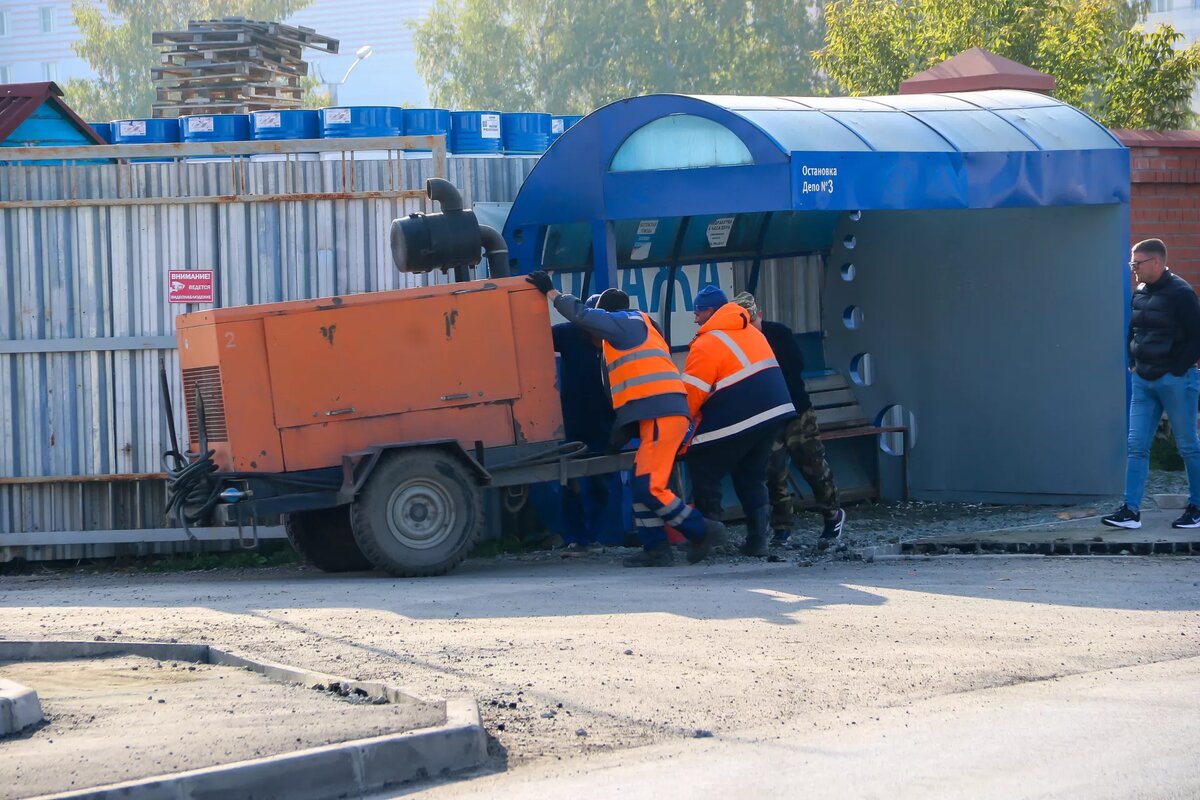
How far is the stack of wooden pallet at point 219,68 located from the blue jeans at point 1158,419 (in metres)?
12.9

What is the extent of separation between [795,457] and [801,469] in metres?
A: 0.11

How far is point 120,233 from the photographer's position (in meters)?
Answer: 11.7

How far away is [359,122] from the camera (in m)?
15.0

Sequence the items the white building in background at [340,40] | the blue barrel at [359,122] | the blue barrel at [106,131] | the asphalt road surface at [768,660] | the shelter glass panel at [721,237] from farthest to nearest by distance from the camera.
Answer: the white building in background at [340,40] < the blue barrel at [106,131] < the blue barrel at [359,122] < the shelter glass panel at [721,237] < the asphalt road surface at [768,660]

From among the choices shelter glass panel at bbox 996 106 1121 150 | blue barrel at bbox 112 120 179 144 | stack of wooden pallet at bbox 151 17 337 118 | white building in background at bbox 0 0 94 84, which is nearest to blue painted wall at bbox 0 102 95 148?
blue barrel at bbox 112 120 179 144

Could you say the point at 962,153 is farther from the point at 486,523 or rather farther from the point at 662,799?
the point at 662,799

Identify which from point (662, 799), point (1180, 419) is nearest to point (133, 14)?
point (1180, 419)

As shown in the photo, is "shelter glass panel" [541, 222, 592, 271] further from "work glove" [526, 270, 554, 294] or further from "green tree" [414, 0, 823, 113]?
"green tree" [414, 0, 823, 113]

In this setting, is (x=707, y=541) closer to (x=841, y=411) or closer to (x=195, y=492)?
(x=195, y=492)

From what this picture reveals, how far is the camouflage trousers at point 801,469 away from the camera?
1148 centimetres

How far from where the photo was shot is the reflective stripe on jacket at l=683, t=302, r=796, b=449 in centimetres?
1057

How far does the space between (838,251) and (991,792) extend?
31.8ft

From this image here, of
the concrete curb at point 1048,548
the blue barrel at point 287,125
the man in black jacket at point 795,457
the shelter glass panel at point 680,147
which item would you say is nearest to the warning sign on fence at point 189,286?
the shelter glass panel at point 680,147

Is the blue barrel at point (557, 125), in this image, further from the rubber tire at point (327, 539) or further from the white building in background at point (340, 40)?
the white building in background at point (340, 40)
